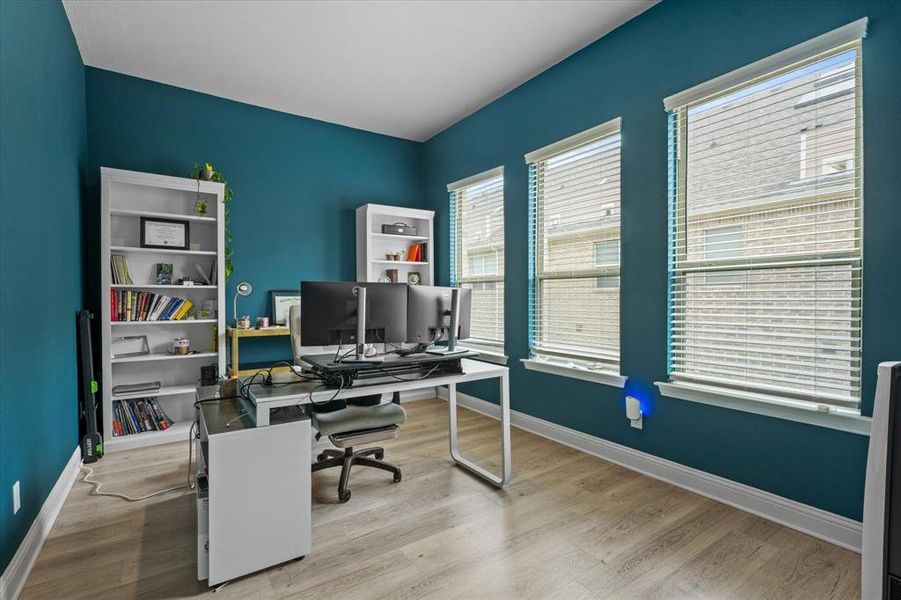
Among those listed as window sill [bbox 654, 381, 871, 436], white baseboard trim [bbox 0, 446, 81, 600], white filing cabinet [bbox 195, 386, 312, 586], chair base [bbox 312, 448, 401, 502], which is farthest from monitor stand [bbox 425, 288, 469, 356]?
white baseboard trim [bbox 0, 446, 81, 600]

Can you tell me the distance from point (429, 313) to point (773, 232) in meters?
1.86

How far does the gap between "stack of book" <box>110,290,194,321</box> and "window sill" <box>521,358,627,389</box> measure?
9.58ft

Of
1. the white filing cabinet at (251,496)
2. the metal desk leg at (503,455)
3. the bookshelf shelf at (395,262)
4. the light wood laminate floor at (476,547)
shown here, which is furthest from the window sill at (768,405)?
the bookshelf shelf at (395,262)

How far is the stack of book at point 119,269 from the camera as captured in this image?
3.34 metres

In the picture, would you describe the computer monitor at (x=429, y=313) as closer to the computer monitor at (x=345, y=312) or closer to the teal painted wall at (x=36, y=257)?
the computer monitor at (x=345, y=312)

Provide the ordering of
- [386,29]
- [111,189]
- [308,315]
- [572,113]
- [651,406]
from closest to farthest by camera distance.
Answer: [308,315] < [651,406] < [386,29] < [572,113] < [111,189]

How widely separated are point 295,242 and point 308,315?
2474mm

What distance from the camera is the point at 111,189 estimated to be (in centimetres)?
352

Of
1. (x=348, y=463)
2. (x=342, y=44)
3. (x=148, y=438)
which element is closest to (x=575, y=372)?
(x=348, y=463)

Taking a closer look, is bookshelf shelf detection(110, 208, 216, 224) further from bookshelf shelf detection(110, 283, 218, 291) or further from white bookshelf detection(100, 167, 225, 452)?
bookshelf shelf detection(110, 283, 218, 291)

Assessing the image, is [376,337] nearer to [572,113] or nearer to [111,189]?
[572,113]

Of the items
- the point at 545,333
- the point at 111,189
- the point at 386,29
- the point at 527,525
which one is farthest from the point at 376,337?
the point at 111,189

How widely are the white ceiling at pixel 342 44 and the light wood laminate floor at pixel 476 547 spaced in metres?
2.98

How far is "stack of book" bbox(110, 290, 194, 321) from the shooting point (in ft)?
11.0
